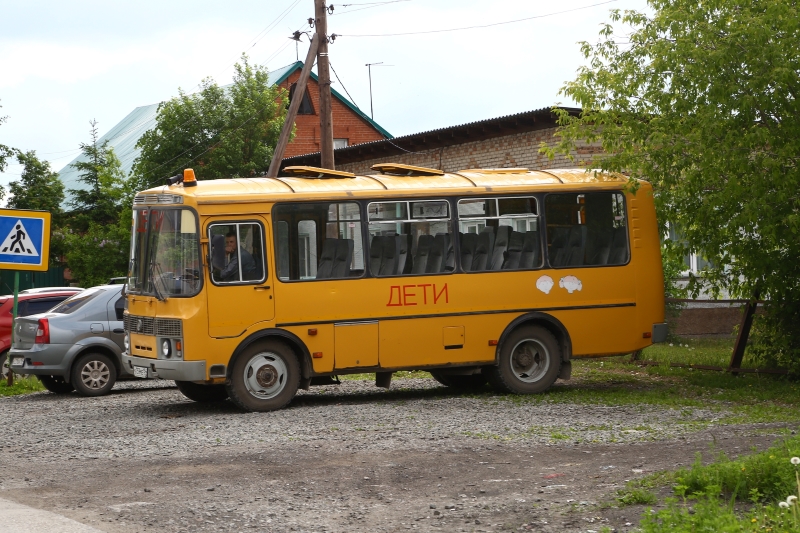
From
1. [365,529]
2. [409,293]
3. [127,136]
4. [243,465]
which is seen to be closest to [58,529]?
[365,529]

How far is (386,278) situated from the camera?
14.6 m

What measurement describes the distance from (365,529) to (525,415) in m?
5.76

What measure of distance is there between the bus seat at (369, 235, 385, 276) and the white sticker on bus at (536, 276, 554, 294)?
2190 mm

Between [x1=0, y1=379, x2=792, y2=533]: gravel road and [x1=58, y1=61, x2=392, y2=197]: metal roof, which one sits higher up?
[x1=58, y1=61, x2=392, y2=197]: metal roof

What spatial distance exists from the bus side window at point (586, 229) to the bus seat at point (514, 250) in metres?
0.41

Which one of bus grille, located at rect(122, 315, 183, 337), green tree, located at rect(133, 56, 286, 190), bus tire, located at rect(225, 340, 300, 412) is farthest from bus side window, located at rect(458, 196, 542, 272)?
green tree, located at rect(133, 56, 286, 190)

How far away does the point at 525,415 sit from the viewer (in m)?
12.8

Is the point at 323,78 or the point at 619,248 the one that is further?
the point at 323,78

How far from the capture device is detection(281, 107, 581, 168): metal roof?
85.0ft

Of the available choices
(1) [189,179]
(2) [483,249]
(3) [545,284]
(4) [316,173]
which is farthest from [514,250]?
(1) [189,179]

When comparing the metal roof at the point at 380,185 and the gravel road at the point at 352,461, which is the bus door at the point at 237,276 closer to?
the metal roof at the point at 380,185

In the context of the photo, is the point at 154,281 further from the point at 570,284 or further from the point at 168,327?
the point at 570,284

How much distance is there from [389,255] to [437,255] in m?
0.66

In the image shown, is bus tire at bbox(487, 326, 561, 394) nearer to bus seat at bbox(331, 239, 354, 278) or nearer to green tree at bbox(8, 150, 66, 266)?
bus seat at bbox(331, 239, 354, 278)
